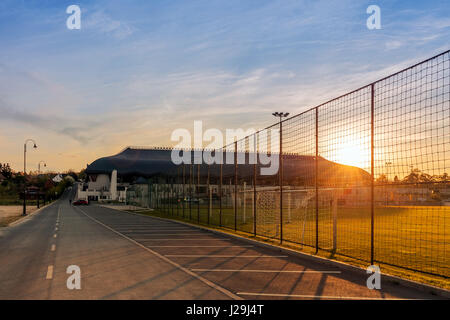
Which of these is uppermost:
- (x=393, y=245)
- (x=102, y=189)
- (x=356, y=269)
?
(x=356, y=269)

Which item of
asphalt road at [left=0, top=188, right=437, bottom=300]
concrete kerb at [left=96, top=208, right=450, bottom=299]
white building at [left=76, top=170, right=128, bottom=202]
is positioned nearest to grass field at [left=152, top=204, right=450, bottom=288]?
concrete kerb at [left=96, top=208, right=450, bottom=299]

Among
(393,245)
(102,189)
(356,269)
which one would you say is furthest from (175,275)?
(102,189)

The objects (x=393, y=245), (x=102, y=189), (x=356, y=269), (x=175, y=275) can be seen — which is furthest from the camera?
(x=102, y=189)

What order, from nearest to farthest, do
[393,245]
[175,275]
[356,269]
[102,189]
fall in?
[175,275] → [356,269] → [393,245] → [102,189]

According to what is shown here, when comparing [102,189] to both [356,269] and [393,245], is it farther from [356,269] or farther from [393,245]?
[356,269]

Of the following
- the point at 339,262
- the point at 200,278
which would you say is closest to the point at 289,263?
the point at 339,262

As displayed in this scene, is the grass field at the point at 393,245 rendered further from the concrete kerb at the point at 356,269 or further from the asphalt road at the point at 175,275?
the asphalt road at the point at 175,275

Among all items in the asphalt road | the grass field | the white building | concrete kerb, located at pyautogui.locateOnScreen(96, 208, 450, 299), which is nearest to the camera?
the asphalt road

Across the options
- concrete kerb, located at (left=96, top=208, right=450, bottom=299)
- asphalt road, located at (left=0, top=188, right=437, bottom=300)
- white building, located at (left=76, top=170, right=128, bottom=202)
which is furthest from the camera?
white building, located at (left=76, top=170, right=128, bottom=202)

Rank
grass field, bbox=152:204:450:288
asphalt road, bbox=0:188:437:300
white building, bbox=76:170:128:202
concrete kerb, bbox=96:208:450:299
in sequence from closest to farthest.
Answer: asphalt road, bbox=0:188:437:300
concrete kerb, bbox=96:208:450:299
grass field, bbox=152:204:450:288
white building, bbox=76:170:128:202

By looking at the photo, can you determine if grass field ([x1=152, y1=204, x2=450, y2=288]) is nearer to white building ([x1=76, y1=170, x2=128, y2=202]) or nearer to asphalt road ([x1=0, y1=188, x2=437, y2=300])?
asphalt road ([x1=0, y1=188, x2=437, y2=300])

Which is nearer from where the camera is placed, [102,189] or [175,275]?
[175,275]

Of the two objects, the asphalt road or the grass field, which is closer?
the asphalt road

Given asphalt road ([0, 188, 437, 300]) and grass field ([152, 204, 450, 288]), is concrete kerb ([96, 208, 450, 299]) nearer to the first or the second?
asphalt road ([0, 188, 437, 300])
